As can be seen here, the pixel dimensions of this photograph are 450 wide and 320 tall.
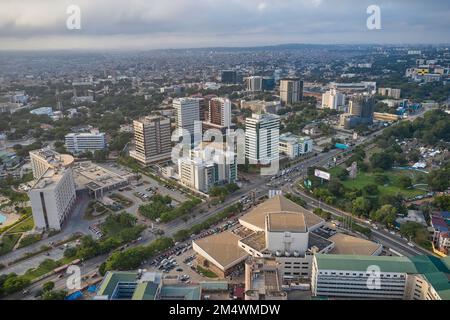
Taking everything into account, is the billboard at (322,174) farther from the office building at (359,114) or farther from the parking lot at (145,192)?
the office building at (359,114)

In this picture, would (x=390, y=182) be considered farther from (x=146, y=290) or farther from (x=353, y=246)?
(x=146, y=290)

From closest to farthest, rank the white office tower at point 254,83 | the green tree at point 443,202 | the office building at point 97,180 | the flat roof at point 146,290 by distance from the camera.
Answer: the flat roof at point 146,290, the green tree at point 443,202, the office building at point 97,180, the white office tower at point 254,83

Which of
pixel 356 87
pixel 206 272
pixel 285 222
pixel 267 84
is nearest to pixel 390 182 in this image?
pixel 285 222

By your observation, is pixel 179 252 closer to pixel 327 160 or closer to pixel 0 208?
pixel 0 208

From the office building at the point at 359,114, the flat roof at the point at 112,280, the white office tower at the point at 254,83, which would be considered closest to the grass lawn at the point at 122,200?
the flat roof at the point at 112,280

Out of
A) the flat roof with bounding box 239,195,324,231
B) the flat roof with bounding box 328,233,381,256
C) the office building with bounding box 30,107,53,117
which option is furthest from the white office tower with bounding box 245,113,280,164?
the office building with bounding box 30,107,53,117

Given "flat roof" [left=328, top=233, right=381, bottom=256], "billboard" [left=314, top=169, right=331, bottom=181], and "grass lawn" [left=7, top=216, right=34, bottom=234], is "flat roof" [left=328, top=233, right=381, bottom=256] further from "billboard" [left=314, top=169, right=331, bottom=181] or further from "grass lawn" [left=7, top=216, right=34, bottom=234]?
"grass lawn" [left=7, top=216, right=34, bottom=234]
